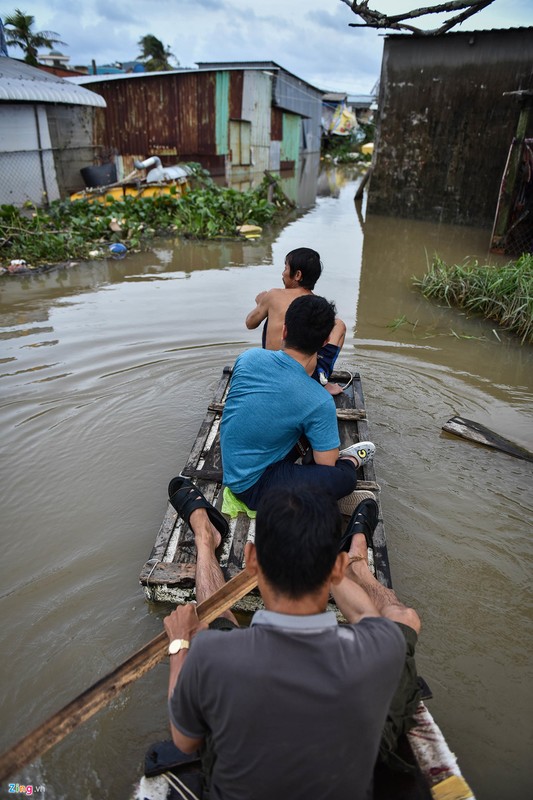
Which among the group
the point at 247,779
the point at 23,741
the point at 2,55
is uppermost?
the point at 2,55

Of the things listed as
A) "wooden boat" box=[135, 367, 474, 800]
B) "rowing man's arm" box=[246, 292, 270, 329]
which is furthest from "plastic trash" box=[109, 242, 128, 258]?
"rowing man's arm" box=[246, 292, 270, 329]

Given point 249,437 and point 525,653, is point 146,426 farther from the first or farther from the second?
point 525,653

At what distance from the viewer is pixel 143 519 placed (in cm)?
342

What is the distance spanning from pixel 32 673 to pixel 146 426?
7.71ft

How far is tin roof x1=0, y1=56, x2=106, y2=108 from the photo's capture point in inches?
414

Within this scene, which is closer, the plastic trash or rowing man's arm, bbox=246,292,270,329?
rowing man's arm, bbox=246,292,270,329

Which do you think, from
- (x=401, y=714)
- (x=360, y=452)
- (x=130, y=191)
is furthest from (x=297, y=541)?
(x=130, y=191)

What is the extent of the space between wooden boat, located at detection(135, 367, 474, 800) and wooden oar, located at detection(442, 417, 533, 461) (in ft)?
2.84

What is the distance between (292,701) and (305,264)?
3.08 m

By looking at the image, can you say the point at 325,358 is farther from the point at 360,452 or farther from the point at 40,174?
the point at 40,174

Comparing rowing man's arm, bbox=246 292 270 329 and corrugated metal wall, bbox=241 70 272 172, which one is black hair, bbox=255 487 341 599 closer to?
rowing man's arm, bbox=246 292 270 329

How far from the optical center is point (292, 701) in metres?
1.19

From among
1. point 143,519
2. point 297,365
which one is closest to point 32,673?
point 143,519

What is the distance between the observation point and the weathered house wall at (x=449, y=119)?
11.6 m
